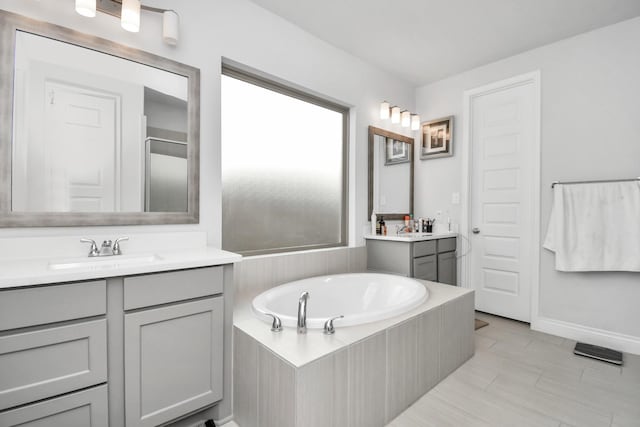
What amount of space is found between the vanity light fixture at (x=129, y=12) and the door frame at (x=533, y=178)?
9.39 ft

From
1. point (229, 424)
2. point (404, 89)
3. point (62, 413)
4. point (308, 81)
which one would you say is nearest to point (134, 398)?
point (62, 413)

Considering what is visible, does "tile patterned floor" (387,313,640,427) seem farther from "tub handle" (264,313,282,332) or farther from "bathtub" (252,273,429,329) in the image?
"tub handle" (264,313,282,332)

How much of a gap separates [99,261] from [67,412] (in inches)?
24.4

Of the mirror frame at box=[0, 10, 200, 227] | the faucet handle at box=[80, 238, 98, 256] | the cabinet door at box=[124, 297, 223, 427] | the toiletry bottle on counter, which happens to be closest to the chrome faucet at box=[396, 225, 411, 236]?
the toiletry bottle on counter

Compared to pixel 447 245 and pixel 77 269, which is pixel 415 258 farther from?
pixel 77 269

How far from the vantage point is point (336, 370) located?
133 centimetres

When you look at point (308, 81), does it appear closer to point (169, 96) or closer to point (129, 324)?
point (169, 96)

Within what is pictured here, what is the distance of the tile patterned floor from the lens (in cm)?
162

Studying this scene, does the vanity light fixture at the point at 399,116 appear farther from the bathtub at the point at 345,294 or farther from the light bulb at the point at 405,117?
the bathtub at the point at 345,294

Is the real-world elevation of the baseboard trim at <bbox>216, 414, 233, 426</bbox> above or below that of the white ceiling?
below

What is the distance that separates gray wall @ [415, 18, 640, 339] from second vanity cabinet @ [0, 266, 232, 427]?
113 inches

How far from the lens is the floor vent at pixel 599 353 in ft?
7.30

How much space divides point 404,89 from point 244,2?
208 cm

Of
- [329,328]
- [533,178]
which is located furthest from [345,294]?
[533,178]
